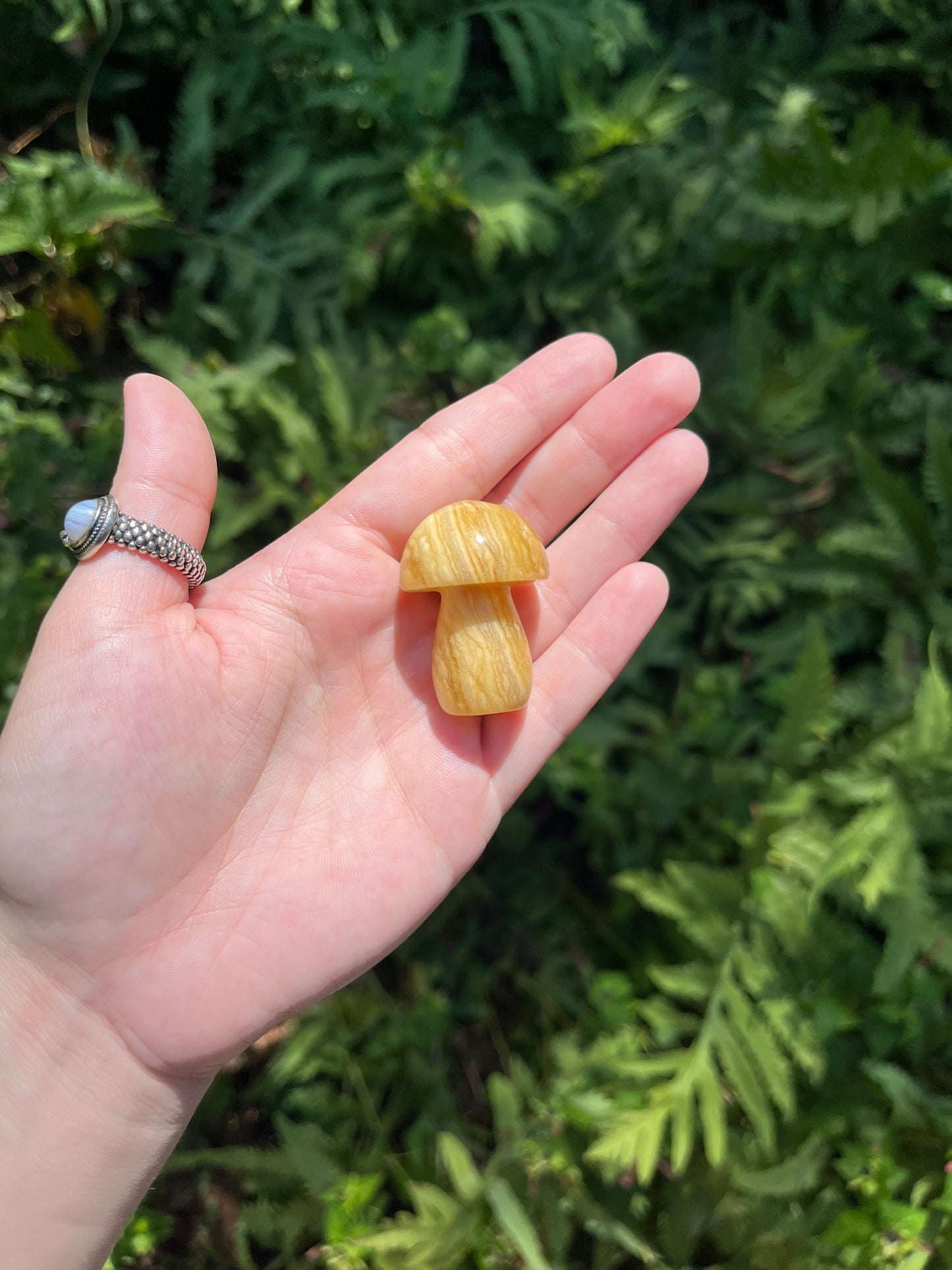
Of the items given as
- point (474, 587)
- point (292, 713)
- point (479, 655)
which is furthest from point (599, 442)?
point (292, 713)

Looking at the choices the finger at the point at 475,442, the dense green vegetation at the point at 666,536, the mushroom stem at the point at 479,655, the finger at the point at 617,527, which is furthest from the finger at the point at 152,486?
the finger at the point at 617,527

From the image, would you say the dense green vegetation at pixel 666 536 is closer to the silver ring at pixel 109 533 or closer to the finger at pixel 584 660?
the finger at pixel 584 660

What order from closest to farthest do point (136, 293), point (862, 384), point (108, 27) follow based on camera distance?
point (862, 384)
point (108, 27)
point (136, 293)

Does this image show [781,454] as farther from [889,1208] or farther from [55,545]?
[55,545]

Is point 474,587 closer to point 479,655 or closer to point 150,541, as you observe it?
point 479,655

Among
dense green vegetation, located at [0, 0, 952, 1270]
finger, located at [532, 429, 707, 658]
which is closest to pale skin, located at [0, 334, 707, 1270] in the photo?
finger, located at [532, 429, 707, 658]

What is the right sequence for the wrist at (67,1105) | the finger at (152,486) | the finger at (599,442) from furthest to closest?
the finger at (599,442) → the finger at (152,486) → the wrist at (67,1105)

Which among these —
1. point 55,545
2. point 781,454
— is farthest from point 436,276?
point 55,545
